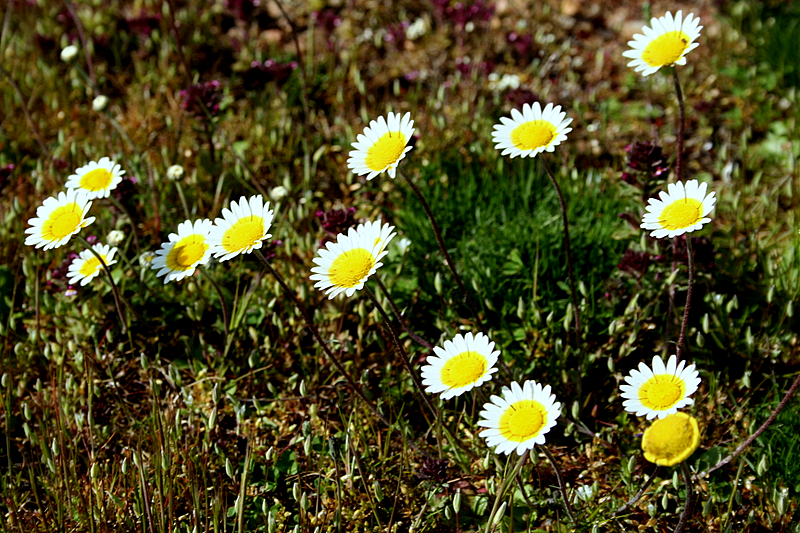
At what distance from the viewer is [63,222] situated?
2.60 metres

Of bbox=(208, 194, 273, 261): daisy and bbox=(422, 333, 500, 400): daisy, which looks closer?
bbox=(422, 333, 500, 400): daisy

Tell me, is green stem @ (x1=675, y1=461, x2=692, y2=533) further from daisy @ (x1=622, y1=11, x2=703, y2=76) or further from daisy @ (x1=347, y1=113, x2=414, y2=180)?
daisy @ (x1=622, y1=11, x2=703, y2=76)

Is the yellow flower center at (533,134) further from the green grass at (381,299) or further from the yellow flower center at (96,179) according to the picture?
the yellow flower center at (96,179)

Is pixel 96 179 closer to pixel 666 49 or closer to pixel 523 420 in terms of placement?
pixel 523 420

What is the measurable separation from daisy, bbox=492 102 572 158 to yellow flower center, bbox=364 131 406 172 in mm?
305

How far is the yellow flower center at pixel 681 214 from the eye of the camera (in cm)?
224

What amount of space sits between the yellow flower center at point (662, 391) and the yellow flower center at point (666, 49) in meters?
1.06

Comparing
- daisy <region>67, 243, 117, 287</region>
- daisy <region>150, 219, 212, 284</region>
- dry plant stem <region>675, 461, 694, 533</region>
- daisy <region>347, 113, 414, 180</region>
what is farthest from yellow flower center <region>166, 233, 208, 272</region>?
dry plant stem <region>675, 461, 694, 533</region>

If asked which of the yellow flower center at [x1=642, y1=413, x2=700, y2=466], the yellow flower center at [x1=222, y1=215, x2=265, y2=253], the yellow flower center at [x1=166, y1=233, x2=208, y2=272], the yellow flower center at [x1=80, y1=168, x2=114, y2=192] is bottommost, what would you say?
the yellow flower center at [x1=642, y1=413, x2=700, y2=466]

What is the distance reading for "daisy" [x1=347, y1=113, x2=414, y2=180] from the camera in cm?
238

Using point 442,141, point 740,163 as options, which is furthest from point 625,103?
point 442,141

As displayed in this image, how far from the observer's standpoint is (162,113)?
14.0 feet

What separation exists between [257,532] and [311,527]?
17 centimetres

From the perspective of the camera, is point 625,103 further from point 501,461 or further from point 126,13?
point 126,13
